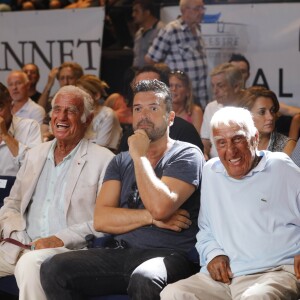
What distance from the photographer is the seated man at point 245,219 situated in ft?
13.3

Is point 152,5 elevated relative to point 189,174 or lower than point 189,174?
elevated

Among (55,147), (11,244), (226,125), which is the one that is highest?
(226,125)

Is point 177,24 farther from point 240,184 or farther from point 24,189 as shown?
point 240,184

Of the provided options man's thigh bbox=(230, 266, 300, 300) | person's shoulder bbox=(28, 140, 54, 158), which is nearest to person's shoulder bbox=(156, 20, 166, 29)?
person's shoulder bbox=(28, 140, 54, 158)

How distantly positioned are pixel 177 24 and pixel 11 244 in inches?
128

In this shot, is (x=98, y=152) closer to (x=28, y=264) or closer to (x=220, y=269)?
(x=28, y=264)

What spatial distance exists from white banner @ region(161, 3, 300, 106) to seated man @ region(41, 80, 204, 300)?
2.77 metres

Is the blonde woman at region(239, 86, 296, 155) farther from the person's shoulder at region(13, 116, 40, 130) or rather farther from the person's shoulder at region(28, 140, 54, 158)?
the person's shoulder at region(13, 116, 40, 130)

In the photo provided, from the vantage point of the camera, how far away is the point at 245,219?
13.6 feet

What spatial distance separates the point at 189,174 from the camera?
14.6 ft

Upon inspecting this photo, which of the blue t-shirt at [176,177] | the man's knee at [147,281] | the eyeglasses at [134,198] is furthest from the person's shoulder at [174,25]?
the man's knee at [147,281]

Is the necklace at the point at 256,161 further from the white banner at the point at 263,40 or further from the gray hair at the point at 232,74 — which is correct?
the white banner at the point at 263,40

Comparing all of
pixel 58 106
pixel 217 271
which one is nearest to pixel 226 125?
pixel 217 271

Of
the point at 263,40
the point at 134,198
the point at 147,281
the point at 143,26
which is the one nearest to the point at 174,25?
the point at 143,26
